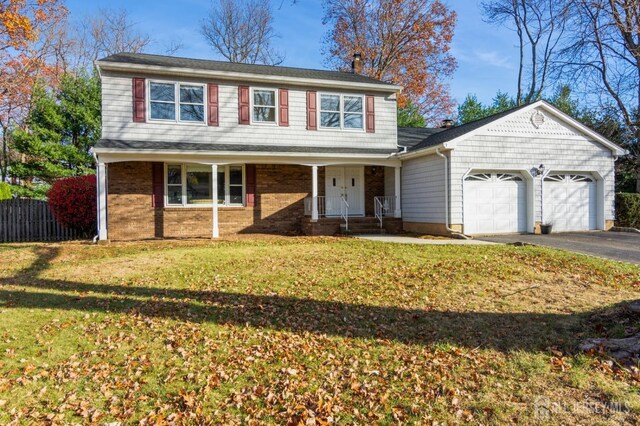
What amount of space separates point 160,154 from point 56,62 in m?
20.2

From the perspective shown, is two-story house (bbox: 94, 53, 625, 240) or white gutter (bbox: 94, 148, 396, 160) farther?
two-story house (bbox: 94, 53, 625, 240)

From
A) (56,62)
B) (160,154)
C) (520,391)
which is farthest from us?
(56,62)

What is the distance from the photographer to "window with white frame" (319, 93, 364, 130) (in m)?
15.7

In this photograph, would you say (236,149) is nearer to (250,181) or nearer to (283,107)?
(250,181)

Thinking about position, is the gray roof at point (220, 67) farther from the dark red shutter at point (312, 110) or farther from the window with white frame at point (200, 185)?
the window with white frame at point (200, 185)

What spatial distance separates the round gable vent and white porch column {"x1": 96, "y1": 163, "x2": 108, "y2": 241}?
1382 centimetres

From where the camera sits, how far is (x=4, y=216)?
14203mm

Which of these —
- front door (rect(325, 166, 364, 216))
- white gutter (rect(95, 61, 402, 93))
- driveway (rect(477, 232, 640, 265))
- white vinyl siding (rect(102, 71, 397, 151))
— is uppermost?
white gutter (rect(95, 61, 402, 93))

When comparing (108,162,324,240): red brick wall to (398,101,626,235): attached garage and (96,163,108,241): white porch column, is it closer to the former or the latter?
(96,163,108,241): white porch column

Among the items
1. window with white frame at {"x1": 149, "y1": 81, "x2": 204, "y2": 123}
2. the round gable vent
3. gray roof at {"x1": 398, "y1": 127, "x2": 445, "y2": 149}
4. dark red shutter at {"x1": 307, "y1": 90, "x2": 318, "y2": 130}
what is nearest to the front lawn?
→ the round gable vent

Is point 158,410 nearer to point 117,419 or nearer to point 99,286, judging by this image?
point 117,419

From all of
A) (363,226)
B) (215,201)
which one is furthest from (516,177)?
(215,201)

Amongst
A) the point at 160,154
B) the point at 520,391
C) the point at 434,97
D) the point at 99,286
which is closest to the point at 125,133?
the point at 160,154

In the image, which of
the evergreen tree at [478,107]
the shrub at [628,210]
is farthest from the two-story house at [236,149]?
the evergreen tree at [478,107]
